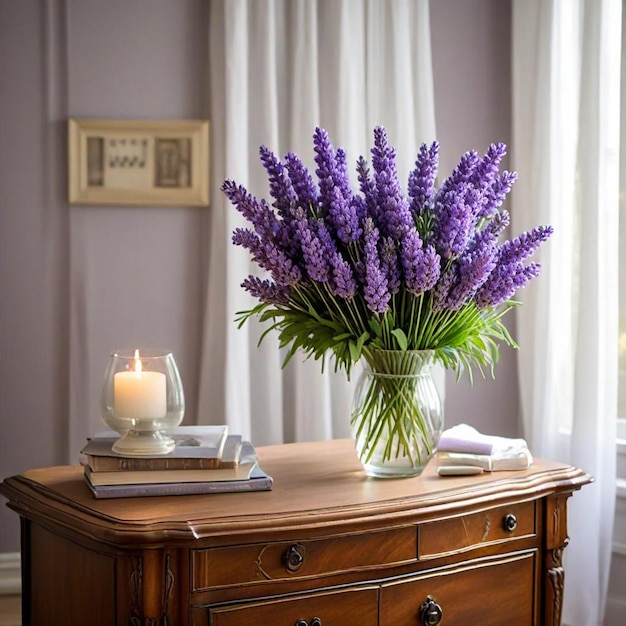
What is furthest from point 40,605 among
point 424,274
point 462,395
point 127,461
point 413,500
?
point 462,395

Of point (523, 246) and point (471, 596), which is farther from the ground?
point (523, 246)

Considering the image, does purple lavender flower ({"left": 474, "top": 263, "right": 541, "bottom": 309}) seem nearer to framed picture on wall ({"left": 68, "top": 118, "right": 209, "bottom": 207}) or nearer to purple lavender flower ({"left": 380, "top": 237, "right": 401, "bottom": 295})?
purple lavender flower ({"left": 380, "top": 237, "right": 401, "bottom": 295})

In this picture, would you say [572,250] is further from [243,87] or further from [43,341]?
[43,341]

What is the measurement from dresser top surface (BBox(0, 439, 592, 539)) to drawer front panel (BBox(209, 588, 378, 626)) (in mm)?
158

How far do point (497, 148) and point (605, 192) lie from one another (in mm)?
1104

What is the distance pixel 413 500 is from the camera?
1.87m

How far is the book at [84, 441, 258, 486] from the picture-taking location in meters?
1.80

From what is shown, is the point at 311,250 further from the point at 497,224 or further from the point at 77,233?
the point at 77,233

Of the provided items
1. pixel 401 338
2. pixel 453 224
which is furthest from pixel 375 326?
pixel 453 224

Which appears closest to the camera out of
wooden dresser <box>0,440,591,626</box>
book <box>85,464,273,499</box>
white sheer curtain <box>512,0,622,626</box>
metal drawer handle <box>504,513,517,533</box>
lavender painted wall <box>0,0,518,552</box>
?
wooden dresser <box>0,440,591,626</box>

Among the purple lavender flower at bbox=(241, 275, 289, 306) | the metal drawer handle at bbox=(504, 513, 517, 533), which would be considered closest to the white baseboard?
the purple lavender flower at bbox=(241, 275, 289, 306)

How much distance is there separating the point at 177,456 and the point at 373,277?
20.1 inches

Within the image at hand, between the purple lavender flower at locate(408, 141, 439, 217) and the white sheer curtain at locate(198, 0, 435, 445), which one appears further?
the white sheer curtain at locate(198, 0, 435, 445)

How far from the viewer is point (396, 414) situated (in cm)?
198
